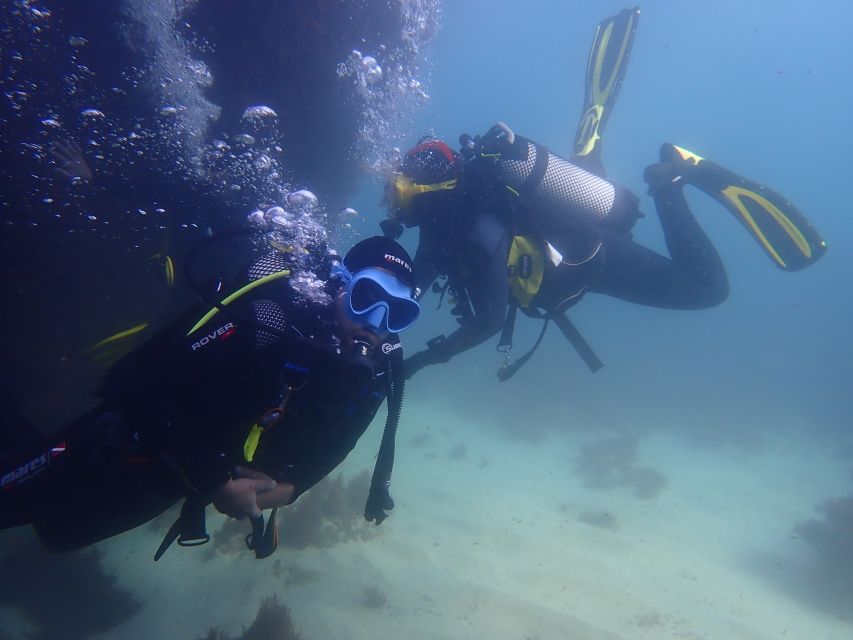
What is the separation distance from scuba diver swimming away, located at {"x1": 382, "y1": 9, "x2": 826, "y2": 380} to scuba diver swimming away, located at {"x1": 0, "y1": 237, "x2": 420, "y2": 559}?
166 centimetres

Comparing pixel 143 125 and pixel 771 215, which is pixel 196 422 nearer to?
pixel 143 125

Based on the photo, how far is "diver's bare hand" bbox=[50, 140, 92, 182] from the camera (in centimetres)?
619

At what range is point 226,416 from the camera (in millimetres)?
2553

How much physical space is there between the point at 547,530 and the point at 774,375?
1656 inches

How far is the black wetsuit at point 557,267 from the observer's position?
4.92 m

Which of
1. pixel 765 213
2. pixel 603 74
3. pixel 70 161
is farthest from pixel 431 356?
pixel 603 74

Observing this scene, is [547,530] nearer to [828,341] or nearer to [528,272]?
[528,272]

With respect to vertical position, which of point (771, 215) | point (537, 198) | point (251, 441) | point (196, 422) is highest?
point (771, 215)

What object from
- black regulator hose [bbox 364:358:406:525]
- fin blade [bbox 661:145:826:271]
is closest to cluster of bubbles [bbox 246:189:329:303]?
black regulator hose [bbox 364:358:406:525]

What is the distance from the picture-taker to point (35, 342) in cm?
666

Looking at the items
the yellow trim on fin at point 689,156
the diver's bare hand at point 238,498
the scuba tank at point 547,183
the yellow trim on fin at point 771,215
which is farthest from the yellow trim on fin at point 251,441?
the yellow trim on fin at point 771,215

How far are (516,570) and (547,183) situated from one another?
7.49 metres

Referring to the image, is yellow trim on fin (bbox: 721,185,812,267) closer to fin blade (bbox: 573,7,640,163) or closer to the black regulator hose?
fin blade (bbox: 573,7,640,163)

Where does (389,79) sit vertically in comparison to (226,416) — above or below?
above
